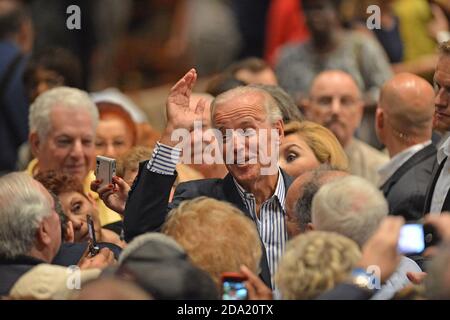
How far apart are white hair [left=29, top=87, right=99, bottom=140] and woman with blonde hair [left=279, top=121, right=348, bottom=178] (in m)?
1.31

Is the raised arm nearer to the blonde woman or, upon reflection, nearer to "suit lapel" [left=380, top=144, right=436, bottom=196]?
the blonde woman

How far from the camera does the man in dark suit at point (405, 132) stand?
7.50 metres

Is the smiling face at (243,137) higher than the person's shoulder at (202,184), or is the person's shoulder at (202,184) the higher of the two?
the smiling face at (243,137)

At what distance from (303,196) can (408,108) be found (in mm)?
1670

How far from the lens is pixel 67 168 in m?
7.88

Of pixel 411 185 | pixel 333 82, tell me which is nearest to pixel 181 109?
pixel 411 185

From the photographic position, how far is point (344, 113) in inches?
346

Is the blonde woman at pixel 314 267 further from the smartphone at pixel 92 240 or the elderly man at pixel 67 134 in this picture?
the elderly man at pixel 67 134

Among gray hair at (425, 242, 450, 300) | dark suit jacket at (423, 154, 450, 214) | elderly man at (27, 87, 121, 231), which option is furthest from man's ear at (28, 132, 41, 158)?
gray hair at (425, 242, 450, 300)

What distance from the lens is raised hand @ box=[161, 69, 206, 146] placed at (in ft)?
20.6

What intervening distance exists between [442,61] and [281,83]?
3304 mm

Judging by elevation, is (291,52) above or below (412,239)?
above

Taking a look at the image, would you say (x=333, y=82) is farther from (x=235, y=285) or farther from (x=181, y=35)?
(x=181, y=35)

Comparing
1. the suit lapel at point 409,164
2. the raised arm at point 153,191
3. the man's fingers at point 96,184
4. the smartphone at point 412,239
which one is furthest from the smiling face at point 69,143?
the smartphone at point 412,239
